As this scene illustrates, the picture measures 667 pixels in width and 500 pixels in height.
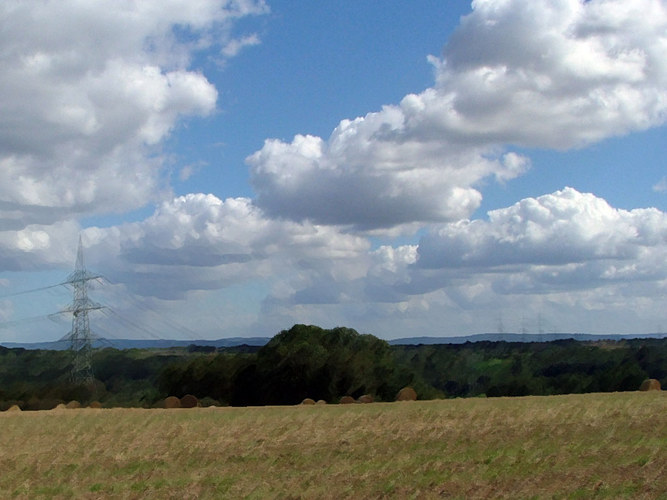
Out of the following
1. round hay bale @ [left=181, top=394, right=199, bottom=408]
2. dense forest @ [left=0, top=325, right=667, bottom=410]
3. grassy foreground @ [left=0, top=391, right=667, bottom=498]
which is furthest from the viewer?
dense forest @ [left=0, top=325, right=667, bottom=410]

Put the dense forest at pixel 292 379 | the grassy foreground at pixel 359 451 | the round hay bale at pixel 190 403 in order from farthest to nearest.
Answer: the dense forest at pixel 292 379, the round hay bale at pixel 190 403, the grassy foreground at pixel 359 451

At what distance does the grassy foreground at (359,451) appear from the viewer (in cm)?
2616

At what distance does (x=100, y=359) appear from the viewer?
157375 mm

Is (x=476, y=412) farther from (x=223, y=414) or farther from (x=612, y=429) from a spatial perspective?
(x=223, y=414)

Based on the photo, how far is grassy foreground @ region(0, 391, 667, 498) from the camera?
1030 inches

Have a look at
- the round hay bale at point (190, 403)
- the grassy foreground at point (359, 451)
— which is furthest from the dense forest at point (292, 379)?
the grassy foreground at point (359, 451)

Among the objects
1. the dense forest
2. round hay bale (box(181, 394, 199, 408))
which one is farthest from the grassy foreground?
the dense forest

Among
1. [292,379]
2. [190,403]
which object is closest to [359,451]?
[190,403]

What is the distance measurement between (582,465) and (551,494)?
435 cm

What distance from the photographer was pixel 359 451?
3347 centimetres

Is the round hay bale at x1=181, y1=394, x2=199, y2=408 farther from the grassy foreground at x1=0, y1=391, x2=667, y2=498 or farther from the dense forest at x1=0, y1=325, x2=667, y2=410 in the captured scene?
the grassy foreground at x1=0, y1=391, x2=667, y2=498

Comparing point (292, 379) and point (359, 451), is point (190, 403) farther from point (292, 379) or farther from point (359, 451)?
point (359, 451)

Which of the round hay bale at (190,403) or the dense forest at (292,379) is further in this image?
the dense forest at (292,379)

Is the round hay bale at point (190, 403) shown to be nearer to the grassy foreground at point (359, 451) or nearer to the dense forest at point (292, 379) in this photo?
the dense forest at point (292, 379)
